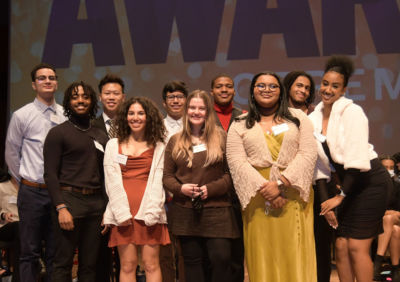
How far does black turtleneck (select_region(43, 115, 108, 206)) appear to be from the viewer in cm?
308

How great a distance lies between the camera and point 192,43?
572 cm

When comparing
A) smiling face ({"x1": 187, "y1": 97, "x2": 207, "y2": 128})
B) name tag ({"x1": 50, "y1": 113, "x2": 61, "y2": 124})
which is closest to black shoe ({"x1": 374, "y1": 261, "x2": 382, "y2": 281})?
smiling face ({"x1": 187, "y1": 97, "x2": 207, "y2": 128})

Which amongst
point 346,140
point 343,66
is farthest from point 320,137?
point 343,66

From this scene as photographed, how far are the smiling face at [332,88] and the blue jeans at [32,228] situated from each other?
2161 mm

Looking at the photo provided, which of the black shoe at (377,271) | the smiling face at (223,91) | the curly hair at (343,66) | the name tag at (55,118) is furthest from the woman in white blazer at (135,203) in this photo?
the black shoe at (377,271)

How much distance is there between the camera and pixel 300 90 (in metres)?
3.58

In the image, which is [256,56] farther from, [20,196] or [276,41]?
[20,196]

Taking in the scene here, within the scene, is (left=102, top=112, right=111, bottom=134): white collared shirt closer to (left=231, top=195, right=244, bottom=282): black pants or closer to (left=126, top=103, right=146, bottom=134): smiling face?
(left=126, top=103, right=146, bottom=134): smiling face

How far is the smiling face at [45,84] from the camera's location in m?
3.64

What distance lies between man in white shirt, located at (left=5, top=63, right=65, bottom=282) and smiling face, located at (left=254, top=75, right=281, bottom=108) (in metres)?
1.68

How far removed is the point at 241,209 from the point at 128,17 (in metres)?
3.58

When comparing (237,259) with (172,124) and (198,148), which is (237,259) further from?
(172,124)

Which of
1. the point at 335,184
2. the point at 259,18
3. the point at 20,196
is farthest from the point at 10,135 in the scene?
the point at 259,18

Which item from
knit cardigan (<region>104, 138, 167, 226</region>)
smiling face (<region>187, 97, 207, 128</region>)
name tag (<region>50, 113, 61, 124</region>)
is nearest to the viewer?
knit cardigan (<region>104, 138, 167, 226</region>)
